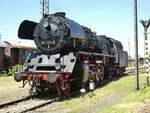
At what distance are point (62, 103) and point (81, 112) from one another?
2928mm

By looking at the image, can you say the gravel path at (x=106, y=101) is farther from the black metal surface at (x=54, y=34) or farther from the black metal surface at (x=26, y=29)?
the black metal surface at (x=26, y=29)

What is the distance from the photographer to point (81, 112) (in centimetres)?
1312

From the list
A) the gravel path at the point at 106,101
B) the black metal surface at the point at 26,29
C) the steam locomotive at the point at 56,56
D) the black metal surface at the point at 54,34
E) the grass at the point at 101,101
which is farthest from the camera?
the black metal surface at the point at 26,29

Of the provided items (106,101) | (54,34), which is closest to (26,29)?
(54,34)

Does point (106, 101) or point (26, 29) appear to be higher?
point (26, 29)

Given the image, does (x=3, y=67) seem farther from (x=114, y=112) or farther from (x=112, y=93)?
(x=114, y=112)

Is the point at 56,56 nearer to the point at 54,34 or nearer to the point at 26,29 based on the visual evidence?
the point at 54,34

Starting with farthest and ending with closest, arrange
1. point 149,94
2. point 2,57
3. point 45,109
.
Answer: point 2,57, point 149,94, point 45,109

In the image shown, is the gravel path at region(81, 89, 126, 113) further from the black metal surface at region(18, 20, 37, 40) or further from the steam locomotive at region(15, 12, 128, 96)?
the black metal surface at region(18, 20, 37, 40)

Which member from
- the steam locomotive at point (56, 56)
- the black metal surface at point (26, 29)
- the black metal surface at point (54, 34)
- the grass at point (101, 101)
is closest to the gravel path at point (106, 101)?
the grass at point (101, 101)

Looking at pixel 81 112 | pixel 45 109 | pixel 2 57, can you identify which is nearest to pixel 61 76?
pixel 45 109

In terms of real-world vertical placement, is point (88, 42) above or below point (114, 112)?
above

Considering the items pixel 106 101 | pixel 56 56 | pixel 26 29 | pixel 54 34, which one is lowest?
pixel 106 101

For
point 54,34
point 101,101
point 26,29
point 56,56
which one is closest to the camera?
point 101,101
